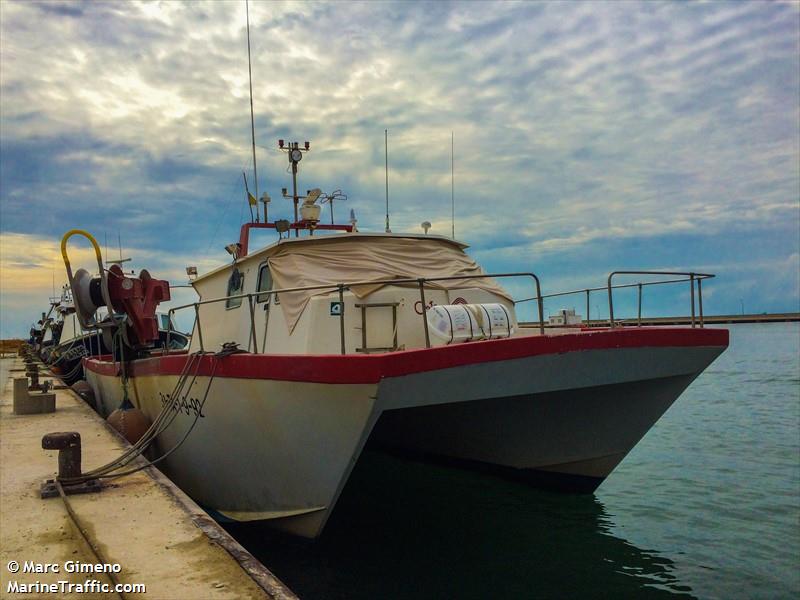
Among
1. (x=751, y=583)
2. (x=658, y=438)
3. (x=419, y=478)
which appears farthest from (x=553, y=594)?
(x=658, y=438)

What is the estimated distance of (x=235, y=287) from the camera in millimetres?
8141

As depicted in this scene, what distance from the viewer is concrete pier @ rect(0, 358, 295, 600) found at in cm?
369

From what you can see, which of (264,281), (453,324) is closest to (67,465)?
(264,281)

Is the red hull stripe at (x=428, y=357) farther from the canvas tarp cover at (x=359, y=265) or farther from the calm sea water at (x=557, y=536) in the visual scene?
the calm sea water at (x=557, y=536)

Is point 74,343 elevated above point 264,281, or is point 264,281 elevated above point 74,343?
point 264,281

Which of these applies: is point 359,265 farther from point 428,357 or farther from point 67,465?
point 67,465

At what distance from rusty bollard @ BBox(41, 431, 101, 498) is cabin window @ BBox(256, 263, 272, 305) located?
235 centimetres

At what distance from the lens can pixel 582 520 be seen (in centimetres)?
763

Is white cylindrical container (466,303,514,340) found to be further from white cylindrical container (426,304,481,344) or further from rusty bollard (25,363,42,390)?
rusty bollard (25,363,42,390)

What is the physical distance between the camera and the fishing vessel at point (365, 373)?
17.4 feet

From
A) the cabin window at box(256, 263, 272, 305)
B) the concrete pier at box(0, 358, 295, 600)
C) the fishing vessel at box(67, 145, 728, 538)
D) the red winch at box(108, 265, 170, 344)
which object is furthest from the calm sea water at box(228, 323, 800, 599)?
the red winch at box(108, 265, 170, 344)

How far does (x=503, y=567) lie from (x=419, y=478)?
306cm

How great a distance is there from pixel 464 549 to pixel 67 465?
4011 millimetres

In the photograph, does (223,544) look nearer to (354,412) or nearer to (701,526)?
(354,412)
